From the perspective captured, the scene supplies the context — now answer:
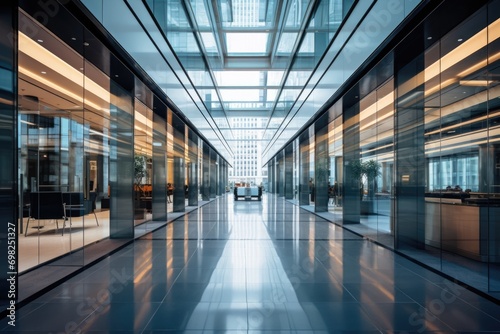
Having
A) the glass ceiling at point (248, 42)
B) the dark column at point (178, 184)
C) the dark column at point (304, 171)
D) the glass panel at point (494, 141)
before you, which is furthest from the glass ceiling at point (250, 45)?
the dark column at point (178, 184)

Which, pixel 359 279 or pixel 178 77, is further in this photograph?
pixel 178 77

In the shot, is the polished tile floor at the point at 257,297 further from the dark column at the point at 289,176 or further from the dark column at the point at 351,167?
the dark column at the point at 289,176

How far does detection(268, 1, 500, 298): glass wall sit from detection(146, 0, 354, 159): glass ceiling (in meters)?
2.45

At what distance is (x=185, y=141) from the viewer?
15492 mm

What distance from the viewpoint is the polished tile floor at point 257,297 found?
123 inches

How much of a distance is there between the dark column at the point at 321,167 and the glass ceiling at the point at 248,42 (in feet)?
6.86

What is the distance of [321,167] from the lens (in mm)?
13766

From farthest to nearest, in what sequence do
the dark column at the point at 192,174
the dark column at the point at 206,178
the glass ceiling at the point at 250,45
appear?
the dark column at the point at 206,178 → the dark column at the point at 192,174 → the glass ceiling at the point at 250,45

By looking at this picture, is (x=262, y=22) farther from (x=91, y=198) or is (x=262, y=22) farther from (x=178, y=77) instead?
(x=91, y=198)

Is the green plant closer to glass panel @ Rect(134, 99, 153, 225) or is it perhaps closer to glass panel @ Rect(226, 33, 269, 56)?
glass panel @ Rect(134, 99, 153, 225)

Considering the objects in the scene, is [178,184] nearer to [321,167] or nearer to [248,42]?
[321,167]

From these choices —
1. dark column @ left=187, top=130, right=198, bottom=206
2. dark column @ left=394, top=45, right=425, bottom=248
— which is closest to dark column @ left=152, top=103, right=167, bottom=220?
dark column @ left=187, top=130, right=198, bottom=206

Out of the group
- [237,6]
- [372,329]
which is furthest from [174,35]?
[372,329]

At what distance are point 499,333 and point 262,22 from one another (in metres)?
14.6
